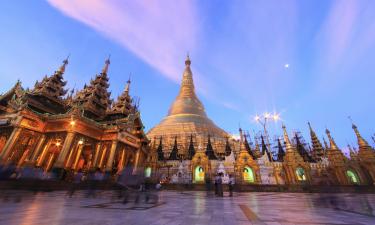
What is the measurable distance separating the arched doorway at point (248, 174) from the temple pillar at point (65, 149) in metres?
20.4

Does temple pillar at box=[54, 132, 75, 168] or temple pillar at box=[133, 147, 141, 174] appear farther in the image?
temple pillar at box=[133, 147, 141, 174]

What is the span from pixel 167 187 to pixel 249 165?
12.2 meters

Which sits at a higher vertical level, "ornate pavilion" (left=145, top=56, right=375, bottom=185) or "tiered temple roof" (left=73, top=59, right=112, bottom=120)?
"tiered temple roof" (left=73, top=59, right=112, bottom=120)

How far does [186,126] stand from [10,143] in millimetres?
27697

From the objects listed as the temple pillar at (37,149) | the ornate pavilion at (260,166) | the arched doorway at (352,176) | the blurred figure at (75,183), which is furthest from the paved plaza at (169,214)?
the arched doorway at (352,176)

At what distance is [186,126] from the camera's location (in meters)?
38.2

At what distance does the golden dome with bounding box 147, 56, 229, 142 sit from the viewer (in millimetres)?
36875

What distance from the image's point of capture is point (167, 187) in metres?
17.9

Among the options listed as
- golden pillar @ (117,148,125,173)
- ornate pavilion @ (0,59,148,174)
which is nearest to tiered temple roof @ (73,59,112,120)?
ornate pavilion @ (0,59,148,174)

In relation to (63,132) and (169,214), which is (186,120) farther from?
(169,214)

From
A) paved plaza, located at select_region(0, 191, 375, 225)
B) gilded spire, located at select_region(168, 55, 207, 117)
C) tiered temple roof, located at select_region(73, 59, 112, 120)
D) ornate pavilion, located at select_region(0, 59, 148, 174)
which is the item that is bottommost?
paved plaza, located at select_region(0, 191, 375, 225)

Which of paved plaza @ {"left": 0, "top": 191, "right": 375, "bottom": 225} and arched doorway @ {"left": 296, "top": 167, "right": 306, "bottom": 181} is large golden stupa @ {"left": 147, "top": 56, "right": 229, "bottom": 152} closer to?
arched doorway @ {"left": 296, "top": 167, "right": 306, "bottom": 181}

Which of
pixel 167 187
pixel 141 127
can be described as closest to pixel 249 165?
pixel 167 187

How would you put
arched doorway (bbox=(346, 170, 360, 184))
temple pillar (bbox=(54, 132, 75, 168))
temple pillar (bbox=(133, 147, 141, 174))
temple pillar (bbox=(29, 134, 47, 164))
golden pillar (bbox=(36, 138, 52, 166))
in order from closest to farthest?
1. temple pillar (bbox=(54, 132, 75, 168))
2. temple pillar (bbox=(29, 134, 47, 164))
3. golden pillar (bbox=(36, 138, 52, 166))
4. temple pillar (bbox=(133, 147, 141, 174))
5. arched doorway (bbox=(346, 170, 360, 184))
